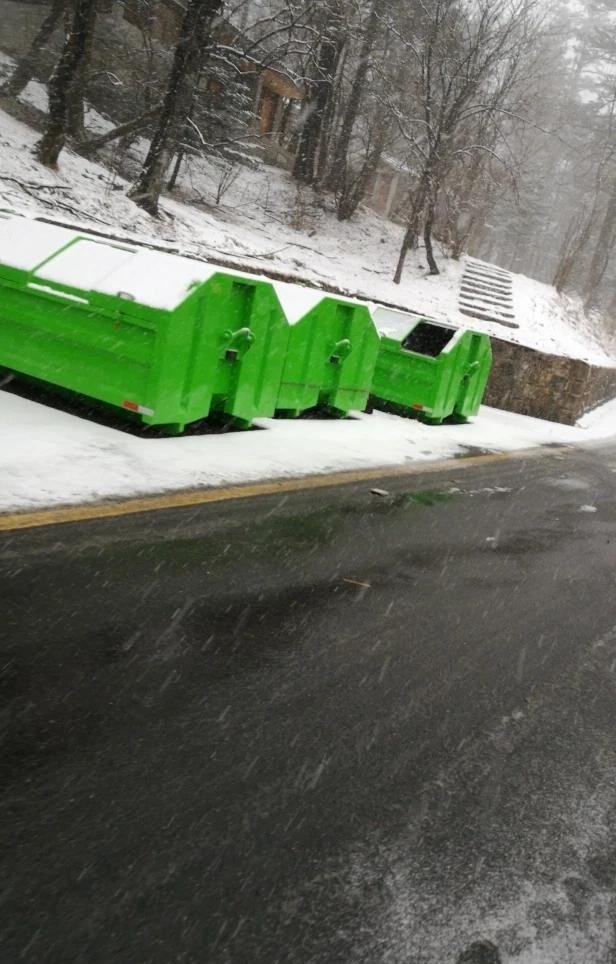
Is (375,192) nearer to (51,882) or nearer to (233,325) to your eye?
(233,325)

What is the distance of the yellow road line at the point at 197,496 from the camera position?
443 cm

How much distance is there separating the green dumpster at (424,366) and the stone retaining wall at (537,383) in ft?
12.9

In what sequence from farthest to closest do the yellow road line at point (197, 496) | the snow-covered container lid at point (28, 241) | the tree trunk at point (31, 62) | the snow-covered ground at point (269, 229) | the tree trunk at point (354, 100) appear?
1. the tree trunk at point (354, 100)
2. the tree trunk at point (31, 62)
3. the snow-covered ground at point (269, 229)
4. the snow-covered container lid at point (28, 241)
5. the yellow road line at point (197, 496)

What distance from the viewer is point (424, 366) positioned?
1195 cm

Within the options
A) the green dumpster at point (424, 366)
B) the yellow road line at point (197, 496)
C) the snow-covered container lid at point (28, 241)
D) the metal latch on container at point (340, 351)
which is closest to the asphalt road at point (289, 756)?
the yellow road line at point (197, 496)

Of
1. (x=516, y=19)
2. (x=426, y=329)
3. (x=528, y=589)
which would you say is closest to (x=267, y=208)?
(x=516, y=19)

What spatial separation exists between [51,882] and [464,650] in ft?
8.06

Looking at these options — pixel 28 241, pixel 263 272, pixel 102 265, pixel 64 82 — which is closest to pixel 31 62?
pixel 64 82

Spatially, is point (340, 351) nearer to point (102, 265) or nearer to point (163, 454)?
point (102, 265)

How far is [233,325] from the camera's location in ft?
24.7

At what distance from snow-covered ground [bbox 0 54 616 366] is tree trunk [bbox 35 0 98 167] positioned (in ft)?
1.27

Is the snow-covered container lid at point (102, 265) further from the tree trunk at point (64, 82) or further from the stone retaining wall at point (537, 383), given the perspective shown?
the stone retaining wall at point (537, 383)

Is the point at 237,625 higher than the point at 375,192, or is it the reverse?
the point at 375,192

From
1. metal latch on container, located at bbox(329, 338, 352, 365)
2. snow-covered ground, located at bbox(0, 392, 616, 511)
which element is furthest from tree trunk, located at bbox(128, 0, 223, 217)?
metal latch on container, located at bbox(329, 338, 352, 365)
